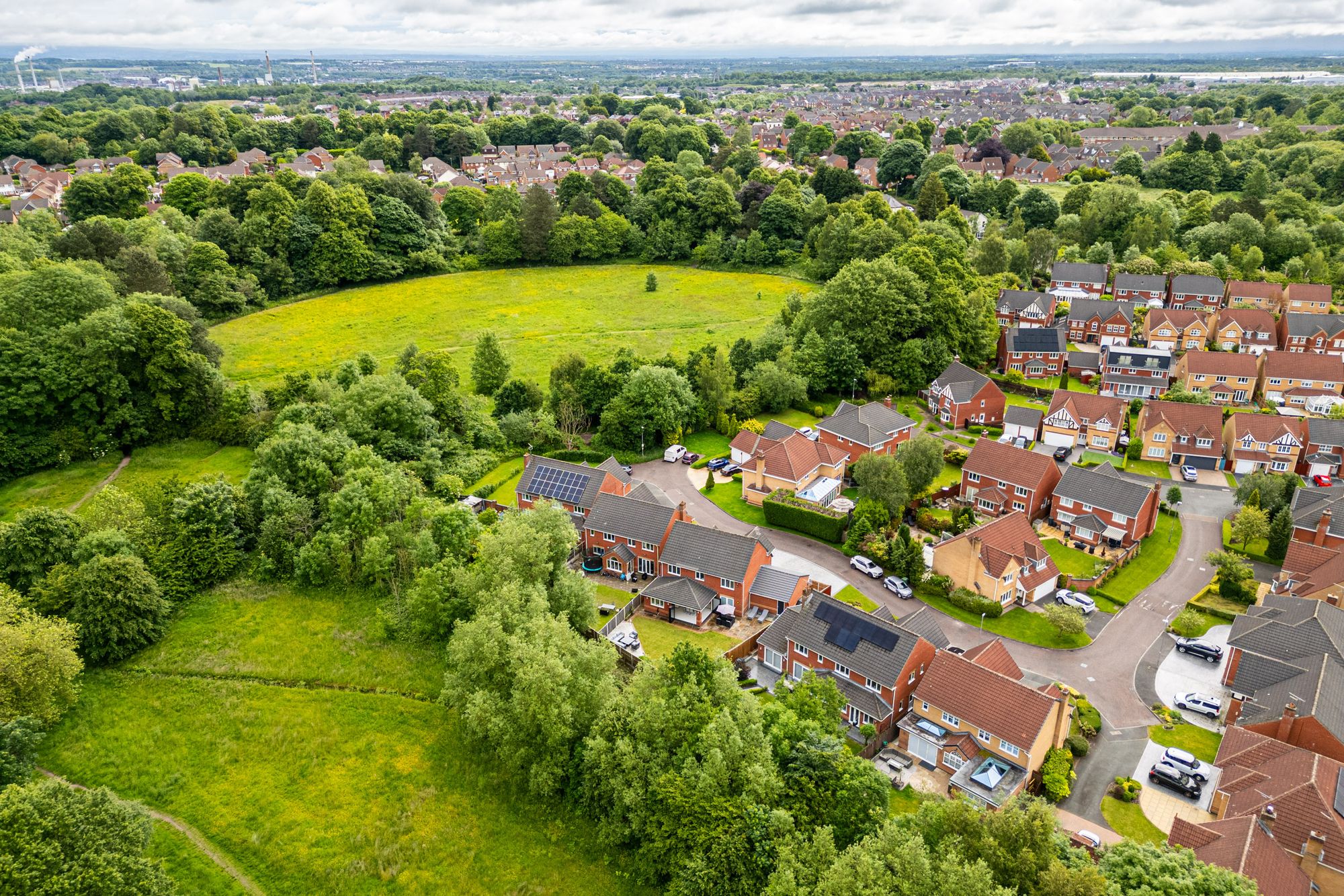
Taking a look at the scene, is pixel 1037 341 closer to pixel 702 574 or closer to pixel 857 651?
pixel 702 574

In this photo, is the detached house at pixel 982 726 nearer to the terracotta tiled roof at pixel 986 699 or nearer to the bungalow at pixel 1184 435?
the terracotta tiled roof at pixel 986 699

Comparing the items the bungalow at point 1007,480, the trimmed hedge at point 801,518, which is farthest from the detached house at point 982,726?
the bungalow at point 1007,480

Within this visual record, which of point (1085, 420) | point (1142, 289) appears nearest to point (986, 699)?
point (1085, 420)

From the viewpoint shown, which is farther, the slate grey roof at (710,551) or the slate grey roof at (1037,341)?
the slate grey roof at (1037,341)

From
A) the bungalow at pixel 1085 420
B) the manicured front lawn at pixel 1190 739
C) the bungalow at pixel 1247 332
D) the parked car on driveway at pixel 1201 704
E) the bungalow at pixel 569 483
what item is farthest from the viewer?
the bungalow at pixel 1247 332

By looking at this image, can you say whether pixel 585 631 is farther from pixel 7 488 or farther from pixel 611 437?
pixel 7 488

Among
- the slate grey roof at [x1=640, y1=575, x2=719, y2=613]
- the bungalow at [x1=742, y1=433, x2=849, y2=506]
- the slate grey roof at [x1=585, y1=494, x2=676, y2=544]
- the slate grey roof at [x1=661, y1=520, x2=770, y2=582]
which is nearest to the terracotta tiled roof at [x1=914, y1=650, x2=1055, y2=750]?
the slate grey roof at [x1=661, y1=520, x2=770, y2=582]
